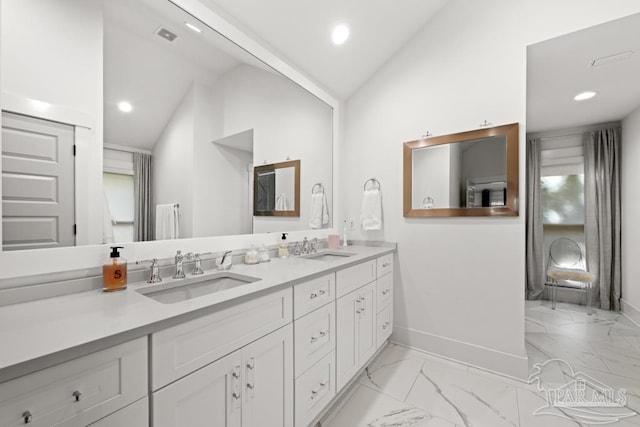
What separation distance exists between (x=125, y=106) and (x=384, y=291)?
2121 millimetres

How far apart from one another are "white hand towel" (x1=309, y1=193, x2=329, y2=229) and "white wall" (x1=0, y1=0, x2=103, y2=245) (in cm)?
157

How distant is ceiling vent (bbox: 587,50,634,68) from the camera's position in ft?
6.32

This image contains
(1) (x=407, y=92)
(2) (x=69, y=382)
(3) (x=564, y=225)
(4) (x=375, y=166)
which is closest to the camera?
(2) (x=69, y=382)

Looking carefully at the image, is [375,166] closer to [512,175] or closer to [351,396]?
[512,175]

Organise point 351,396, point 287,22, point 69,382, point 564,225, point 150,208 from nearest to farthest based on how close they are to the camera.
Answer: point 69,382 → point 150,208 → point 351,396 → point 287,22 → point 564,225

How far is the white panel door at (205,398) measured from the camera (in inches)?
32.0

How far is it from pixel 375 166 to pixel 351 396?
188cm

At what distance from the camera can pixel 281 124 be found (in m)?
2.15

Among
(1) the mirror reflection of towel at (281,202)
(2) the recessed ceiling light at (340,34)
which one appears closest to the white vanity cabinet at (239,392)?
(1) the mirror reflection of towel at (281,202)

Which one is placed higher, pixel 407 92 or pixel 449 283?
pixel 407 92

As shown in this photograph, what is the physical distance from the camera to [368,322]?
1.99 metres

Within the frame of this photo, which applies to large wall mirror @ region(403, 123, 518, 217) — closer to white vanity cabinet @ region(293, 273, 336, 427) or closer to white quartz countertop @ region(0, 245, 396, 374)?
white vanity cabinet @ region(293, 273, 336, 427)

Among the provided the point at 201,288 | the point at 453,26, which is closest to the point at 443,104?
the point at 453,26

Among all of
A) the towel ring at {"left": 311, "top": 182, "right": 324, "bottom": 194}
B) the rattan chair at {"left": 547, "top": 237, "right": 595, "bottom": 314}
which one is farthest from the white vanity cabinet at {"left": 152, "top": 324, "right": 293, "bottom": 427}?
the rattan chair at {"left": 547, "top": 237, "right": 595, "bottom": 314}
